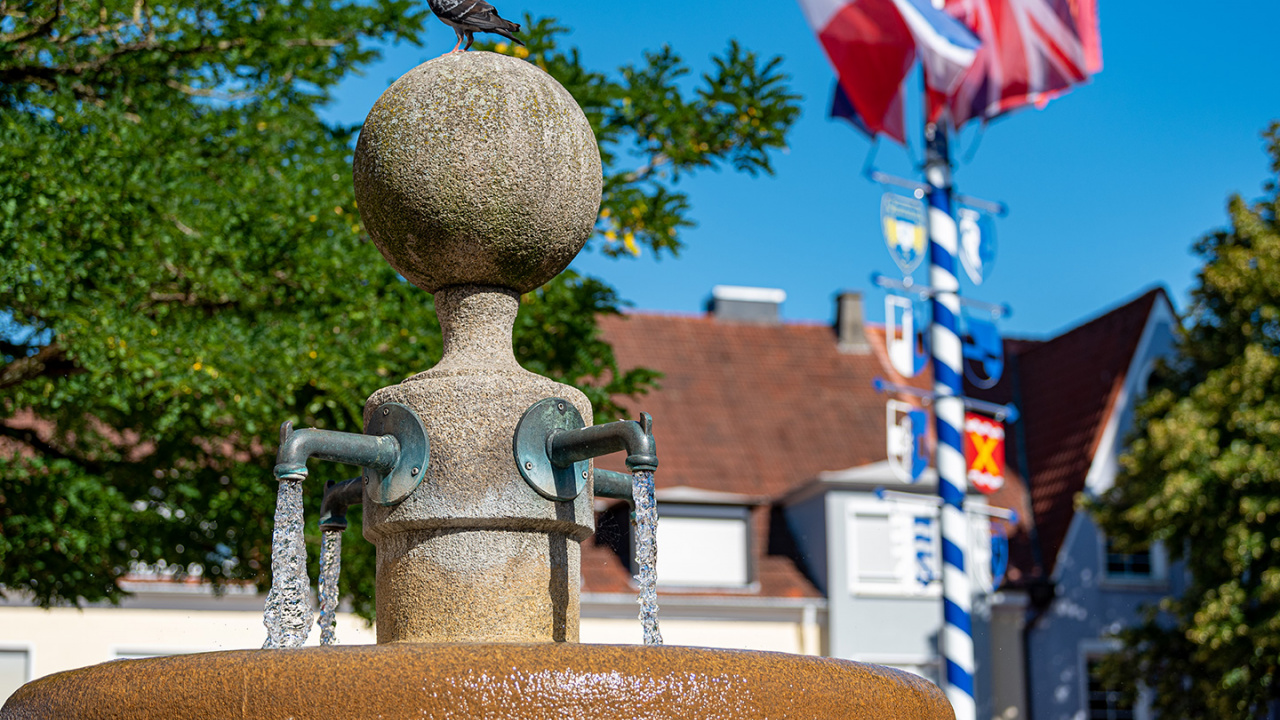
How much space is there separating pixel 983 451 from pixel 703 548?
936 cm

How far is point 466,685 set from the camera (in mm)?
3189

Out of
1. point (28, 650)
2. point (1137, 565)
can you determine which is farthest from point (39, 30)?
point (1137, 565)

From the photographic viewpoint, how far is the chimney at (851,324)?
2927 cm

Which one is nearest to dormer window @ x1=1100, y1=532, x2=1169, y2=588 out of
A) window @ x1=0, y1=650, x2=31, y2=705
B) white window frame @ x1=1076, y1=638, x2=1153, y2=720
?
white window frame @ x1=1076, y1=638, x2=1153, y2=720

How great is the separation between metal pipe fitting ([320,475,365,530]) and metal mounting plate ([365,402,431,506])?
0.77ft

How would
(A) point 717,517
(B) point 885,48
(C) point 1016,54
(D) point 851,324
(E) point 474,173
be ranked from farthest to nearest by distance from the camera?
1. (D) point 851,324
2. (A) point 717,517
3. (C) point 1016,54
4. (B) point 885,48
5. (E) point 474,173

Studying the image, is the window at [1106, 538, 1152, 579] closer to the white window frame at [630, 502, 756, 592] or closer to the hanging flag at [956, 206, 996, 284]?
the white window frame at [630, 502, 756, 592]

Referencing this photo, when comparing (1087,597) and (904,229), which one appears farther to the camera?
(1087,597)

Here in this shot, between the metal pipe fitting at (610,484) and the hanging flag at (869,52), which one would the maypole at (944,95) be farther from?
the metal pipe fitting at (610,484)

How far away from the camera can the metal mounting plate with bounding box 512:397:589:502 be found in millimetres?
4465

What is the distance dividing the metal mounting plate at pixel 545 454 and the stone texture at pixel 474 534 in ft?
0.12

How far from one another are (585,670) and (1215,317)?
19.1 m

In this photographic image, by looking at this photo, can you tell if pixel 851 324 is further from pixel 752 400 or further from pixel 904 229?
pixel 904 229

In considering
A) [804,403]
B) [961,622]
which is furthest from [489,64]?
[804,403]
